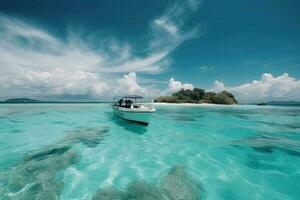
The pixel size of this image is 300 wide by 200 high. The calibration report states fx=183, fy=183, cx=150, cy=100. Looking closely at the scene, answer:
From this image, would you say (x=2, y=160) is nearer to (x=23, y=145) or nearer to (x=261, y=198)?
(x=23, y=145)

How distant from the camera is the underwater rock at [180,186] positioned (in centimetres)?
525

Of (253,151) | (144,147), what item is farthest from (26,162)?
(253,151)

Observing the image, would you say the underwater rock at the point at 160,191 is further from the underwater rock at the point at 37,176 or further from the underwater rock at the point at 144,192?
the underwater rock at the point at 37,176

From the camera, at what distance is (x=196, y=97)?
8519 centimetres

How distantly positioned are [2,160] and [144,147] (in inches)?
260

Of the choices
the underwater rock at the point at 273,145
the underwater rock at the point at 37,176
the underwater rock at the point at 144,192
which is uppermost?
the underwater rock at the point at 273,145

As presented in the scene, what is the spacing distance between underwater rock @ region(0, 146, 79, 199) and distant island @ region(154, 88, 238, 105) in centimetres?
7549

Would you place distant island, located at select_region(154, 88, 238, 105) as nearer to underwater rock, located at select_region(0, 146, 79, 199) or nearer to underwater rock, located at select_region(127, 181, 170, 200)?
underwater rock, located at select_region(0, 146, 79, 199)

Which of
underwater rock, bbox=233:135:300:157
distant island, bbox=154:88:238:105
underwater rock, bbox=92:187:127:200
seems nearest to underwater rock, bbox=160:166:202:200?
underwater rock, bbox=92:187:127:200

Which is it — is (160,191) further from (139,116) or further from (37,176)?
(139,116)

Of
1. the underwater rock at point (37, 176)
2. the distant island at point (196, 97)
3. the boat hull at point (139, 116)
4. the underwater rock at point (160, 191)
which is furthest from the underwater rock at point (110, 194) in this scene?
the distant island at point (196, 97)

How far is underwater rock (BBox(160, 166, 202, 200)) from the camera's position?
525 cm

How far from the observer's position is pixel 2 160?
798cm

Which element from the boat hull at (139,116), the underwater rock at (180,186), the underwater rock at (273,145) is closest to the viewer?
the underwater rock at (180,186)
